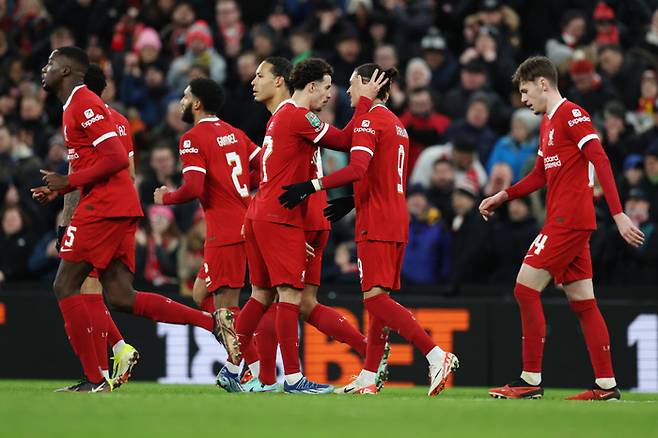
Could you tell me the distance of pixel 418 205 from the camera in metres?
15.9

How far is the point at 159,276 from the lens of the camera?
16.0 metres

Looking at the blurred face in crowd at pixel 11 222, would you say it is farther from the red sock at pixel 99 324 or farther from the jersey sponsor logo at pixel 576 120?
the jersey sponsor logo at pixel 576 120

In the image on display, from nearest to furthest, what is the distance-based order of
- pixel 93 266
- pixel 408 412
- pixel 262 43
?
pixel 408 412 → pixel 93 266 → pixel 262 43

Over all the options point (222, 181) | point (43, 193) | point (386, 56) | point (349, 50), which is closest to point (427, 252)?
point (386, 56)

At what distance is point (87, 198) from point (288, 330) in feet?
5.88

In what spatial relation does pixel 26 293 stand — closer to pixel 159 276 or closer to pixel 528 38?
pixel 159 276

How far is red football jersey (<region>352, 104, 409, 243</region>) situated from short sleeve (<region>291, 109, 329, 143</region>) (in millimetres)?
282

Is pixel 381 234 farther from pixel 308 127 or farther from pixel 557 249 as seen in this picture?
pixel 557 249

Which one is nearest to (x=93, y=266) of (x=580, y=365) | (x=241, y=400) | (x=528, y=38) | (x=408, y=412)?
(x=241, y=400)

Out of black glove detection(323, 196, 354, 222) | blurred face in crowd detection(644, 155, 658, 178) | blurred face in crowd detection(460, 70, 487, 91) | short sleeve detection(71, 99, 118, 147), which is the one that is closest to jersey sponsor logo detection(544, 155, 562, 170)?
black glove detection(323, 196, 354, 222)

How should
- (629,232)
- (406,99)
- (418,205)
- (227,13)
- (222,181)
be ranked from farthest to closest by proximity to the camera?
(227,13), (406,99), (418,205), (222,181), (629,232)

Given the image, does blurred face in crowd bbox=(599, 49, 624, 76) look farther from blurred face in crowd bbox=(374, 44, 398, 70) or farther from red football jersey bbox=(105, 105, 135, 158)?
red football jersey bbox=(105, 105, 135, 158)

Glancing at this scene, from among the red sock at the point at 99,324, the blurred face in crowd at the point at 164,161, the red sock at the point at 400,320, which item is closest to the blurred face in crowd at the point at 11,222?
the blurred face in crowd at the point at 164,161

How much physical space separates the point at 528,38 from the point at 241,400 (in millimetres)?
11516
